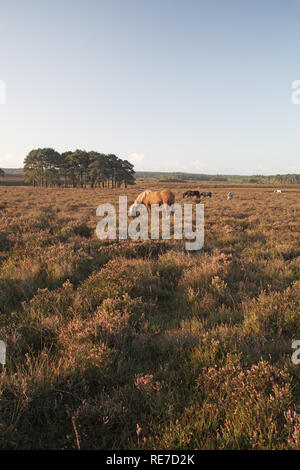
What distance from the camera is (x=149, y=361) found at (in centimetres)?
259

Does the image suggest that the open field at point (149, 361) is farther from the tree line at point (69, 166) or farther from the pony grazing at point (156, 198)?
the tree line at point (69, 166)

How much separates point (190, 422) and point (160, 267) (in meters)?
3.66

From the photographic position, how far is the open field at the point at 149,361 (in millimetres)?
1814

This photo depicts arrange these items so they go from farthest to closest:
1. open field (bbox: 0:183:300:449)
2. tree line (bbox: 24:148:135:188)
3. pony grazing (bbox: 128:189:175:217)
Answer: tree line (bbox: 24:148:135:188) → pony grazing (bbox: 128:189:175:217) → open field (bbox: 0:183:300:449)

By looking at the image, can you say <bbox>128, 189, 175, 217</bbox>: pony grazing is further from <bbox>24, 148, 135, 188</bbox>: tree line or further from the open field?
<bbox>24, 148, 135, 188</bbox>: tree line

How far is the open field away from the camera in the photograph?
1.81m

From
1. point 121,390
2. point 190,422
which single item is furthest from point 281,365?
point 121,390

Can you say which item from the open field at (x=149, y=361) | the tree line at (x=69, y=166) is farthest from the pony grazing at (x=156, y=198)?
the tree line at (x=69, y=166)

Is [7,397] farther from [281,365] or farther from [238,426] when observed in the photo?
[281,365]

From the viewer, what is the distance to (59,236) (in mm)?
8531

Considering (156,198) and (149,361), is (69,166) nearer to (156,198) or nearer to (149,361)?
(156,198)

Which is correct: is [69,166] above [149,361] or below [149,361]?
above

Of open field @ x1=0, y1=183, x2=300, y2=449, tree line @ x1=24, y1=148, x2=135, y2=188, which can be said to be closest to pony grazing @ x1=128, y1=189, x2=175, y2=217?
open field @ x1=0, y1=183, x2=300, y2=449

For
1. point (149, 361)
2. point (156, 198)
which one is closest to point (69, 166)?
point (156, 198)
